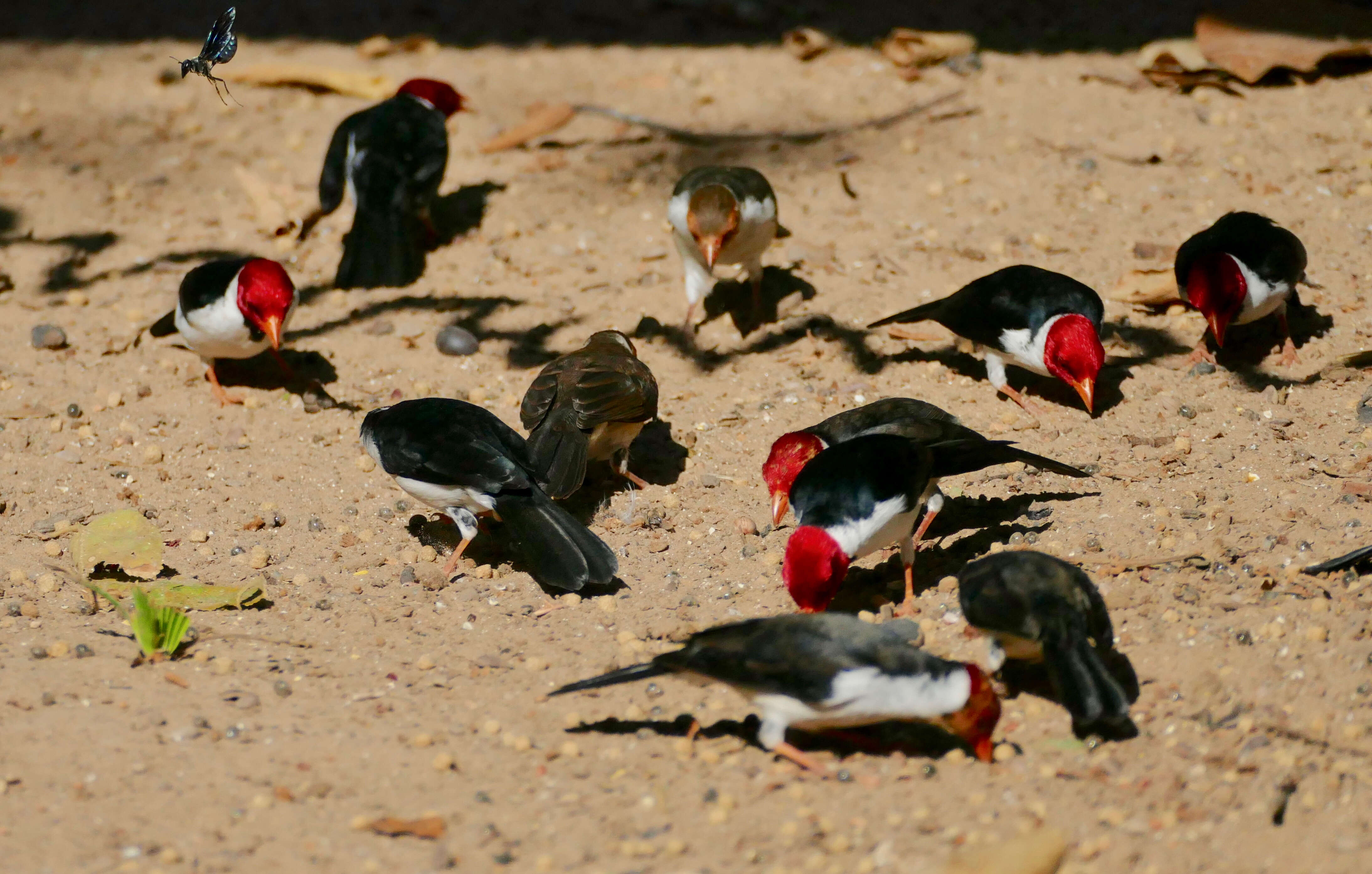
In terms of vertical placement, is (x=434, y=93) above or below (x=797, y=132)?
above

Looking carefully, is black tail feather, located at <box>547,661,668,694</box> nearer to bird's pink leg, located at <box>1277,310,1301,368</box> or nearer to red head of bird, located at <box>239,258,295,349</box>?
red head of bird, located at <box>239,258,295,349</box>

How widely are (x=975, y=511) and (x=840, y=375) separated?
4.03 feet

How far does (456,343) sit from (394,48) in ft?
12.5

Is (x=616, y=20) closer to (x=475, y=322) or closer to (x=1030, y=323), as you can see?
(x=475, y=322)

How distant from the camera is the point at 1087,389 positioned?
5121 mm

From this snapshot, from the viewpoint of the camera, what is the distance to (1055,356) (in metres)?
5.17

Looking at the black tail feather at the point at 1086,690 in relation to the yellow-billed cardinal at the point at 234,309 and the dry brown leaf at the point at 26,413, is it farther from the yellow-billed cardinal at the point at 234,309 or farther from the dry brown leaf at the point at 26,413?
the dry brown leaf at the point at 26,413

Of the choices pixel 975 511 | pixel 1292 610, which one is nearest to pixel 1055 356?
pixel 975 511

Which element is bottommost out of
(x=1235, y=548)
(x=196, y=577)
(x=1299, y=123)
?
(x=196, y=577)

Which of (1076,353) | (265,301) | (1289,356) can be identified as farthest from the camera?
(265,301)

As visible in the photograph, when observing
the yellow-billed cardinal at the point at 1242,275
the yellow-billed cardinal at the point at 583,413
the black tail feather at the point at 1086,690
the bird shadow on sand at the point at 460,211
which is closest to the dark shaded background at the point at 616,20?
the bird shadow on sand at the point at 460,211

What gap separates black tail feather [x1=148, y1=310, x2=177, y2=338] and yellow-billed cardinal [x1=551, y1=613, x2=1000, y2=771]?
370 cm

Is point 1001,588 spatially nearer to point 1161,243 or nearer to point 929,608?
point 929,608

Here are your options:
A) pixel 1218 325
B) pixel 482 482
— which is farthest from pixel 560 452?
pixel 1218 325
